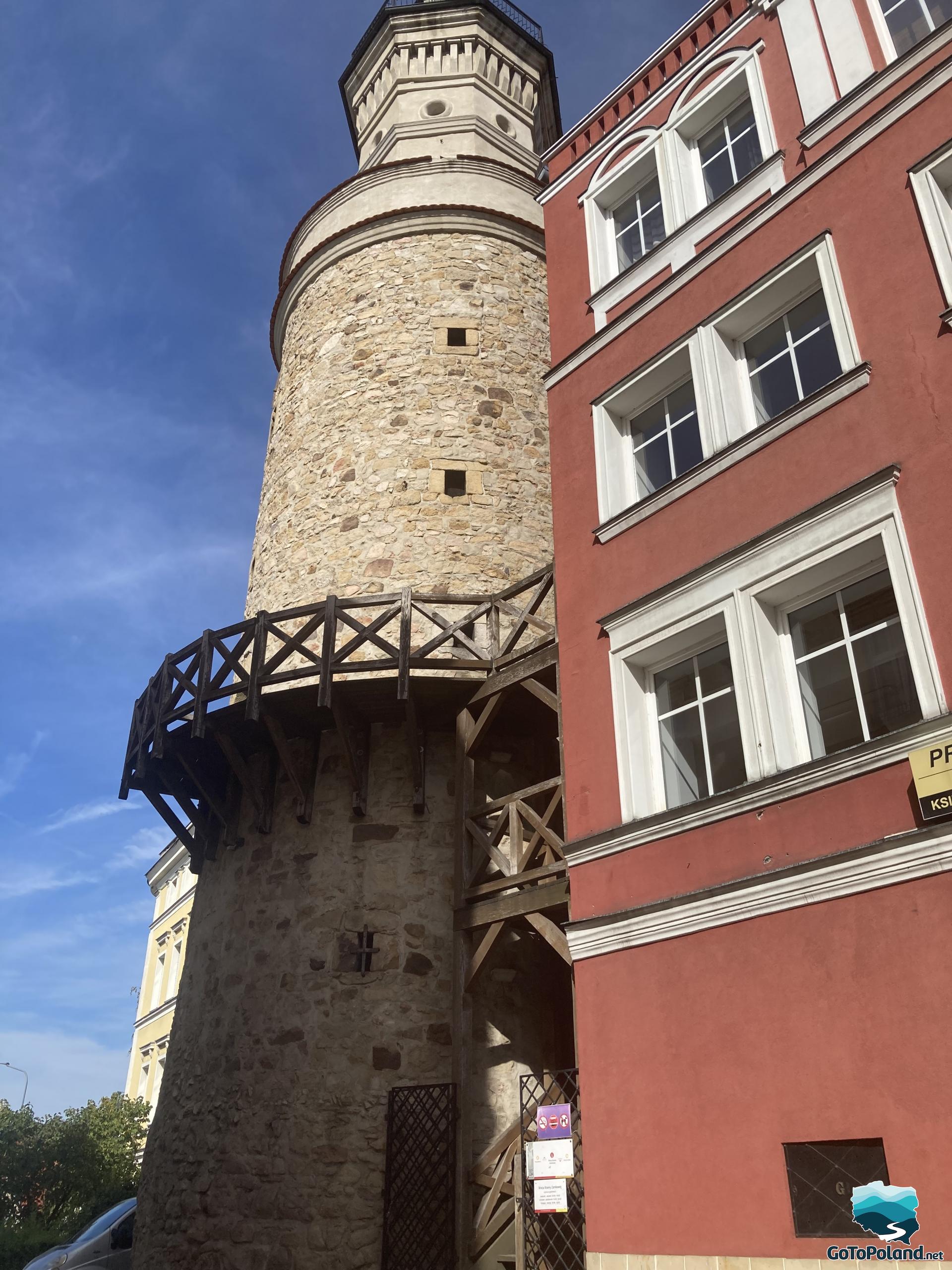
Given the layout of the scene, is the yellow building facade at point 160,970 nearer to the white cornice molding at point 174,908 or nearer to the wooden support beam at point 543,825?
the white cornice molding at point 174,908

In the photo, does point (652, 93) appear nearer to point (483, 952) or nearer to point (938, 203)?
point (938, 203)

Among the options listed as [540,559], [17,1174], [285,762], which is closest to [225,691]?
[285,762]

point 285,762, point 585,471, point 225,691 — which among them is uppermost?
point 585,471

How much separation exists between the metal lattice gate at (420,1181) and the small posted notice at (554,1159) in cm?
170

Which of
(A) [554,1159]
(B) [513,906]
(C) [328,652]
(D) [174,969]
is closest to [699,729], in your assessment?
(B) [513,906]

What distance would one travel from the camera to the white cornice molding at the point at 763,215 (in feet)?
23.7

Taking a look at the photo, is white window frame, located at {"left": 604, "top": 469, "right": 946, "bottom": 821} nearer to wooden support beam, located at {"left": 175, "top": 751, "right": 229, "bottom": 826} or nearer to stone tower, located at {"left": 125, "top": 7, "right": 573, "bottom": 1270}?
stone tower, located at {"left": 125, "top": 7, "right": 573, "bottom": 1270}

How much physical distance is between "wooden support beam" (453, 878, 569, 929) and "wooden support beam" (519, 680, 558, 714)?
4.90 ft

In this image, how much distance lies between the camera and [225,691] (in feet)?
34.2

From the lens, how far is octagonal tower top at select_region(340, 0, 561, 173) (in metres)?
18.1

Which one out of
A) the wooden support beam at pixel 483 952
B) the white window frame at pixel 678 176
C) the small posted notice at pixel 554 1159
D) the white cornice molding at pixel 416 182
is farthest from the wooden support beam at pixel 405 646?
the white cornice molding at pixel 416 182

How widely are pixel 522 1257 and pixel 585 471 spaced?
5900 millimetres

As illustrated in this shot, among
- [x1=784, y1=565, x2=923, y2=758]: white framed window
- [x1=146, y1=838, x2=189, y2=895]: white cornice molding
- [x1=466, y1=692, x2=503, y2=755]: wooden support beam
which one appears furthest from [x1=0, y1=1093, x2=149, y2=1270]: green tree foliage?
[x1=784, y1=565, x2=923, y2=758]: white framed window

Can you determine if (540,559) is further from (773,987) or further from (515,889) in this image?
(773,987)
